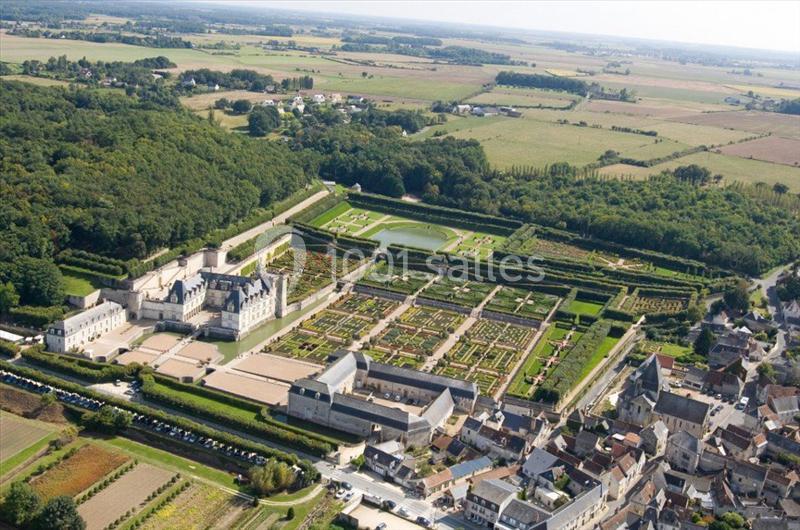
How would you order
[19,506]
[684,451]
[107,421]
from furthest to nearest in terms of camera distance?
1. [684,451]
2. [107,421]
3. [19,506]

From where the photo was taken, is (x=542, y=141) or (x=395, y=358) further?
(x=542, y=141)

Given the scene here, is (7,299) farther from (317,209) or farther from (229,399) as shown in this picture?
(317,209)

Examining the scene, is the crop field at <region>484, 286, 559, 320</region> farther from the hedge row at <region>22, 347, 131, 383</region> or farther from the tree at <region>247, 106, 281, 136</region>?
the tree at <region>247, 106, 281, 136</region>

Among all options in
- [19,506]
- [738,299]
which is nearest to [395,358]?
[19,506]

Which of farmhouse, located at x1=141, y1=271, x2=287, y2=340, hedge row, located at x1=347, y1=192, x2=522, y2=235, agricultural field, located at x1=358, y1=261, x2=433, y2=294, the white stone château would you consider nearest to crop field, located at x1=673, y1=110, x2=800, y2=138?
hedge row, located at x1=347, y1=192, x2=522, y2=235

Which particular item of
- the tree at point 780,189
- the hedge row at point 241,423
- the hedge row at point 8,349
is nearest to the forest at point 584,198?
the tree at point 780,189

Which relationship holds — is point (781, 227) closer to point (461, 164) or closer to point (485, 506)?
point (461, 164)
